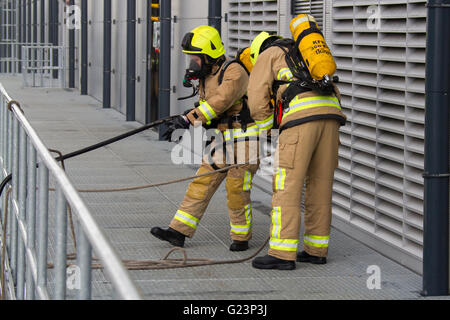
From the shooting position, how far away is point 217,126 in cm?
703

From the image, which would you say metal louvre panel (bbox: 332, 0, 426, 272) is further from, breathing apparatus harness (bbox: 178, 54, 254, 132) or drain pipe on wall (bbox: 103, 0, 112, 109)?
drain pipe on wall (bbox: 103, 0, 112, 109)

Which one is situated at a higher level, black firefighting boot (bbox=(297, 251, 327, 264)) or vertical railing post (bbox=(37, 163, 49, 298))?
vertical railing post (bbox=(37, 163, 49, 298))

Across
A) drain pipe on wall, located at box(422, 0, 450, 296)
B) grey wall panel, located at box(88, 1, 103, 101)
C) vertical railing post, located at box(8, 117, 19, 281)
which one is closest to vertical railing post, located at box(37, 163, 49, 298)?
vertical railing post, located at box(8, 117, 19, 281)

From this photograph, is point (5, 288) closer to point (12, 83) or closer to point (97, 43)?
point (97, 43)

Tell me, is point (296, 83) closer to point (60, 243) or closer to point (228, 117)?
point (228, 117)

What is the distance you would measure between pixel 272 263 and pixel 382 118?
1.50m

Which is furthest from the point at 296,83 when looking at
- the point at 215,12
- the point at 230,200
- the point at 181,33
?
the point at 181,33

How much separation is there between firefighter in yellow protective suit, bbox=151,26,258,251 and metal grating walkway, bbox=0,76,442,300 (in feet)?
0.70

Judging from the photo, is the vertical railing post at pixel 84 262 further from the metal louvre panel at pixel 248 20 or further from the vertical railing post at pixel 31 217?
the metal louvre panel at pixel 248 20

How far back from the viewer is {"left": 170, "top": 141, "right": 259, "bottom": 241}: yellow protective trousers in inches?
271

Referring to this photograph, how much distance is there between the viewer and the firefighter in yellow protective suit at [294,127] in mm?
6176

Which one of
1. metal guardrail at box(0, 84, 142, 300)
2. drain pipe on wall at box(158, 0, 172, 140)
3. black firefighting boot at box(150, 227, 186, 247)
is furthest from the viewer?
drain pipe on wall at box(158, 0, 172, 140)

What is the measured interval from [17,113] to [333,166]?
2291 mm
